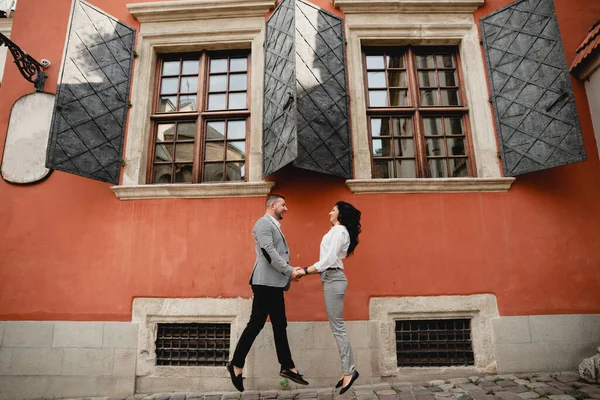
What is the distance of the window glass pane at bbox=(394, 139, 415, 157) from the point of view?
187 inches

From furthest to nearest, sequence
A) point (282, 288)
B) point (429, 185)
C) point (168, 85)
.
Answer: point (168, 85) < point (429, 185) < point (282, 288)

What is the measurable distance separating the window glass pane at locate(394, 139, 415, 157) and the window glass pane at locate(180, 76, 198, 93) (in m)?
2.86

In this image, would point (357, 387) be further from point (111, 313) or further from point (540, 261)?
point (111, 313)

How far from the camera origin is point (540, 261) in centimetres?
420

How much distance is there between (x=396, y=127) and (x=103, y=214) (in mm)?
3897

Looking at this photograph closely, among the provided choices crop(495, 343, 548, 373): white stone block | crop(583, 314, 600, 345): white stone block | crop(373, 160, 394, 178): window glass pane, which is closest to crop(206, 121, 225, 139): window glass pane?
crop(373, 160, 394, 178): window glass pane

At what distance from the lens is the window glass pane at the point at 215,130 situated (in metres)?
4.90

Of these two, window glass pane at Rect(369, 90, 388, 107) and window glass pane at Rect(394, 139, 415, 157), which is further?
window glass pane at Rect(369, 90, 388, 107)

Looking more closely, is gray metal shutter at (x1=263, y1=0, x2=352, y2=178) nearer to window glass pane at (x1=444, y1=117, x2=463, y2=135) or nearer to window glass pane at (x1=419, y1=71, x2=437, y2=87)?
window glass pane at (x1=419, y1=71, x2=437, y2=87)

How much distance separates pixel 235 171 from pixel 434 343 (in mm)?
3154

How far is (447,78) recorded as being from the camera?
504cm

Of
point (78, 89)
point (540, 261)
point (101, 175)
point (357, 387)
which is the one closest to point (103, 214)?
point (101, 175)

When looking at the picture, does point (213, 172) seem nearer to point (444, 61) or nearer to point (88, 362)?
point (88, 362)

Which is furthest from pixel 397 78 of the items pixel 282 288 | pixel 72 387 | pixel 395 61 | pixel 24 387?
pixel 24 387
